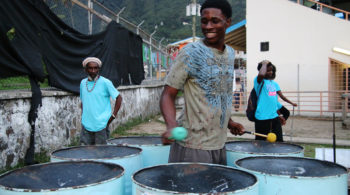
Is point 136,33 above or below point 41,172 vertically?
above

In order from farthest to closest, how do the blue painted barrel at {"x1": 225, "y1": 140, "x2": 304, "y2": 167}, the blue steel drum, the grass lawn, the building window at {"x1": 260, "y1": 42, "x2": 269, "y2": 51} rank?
the building window at {"x1": 260, "y1": 42, "x2": 269, "y2": 51} < the grass lawn < the blue painted barrel at {"x1": 225, "y1": 140, "x2": 304, "y2": 167} < the blue steel drum

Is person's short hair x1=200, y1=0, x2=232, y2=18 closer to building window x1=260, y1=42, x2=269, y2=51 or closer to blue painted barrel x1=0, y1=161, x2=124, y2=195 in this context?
blue painted barrel x1=0, y1=161, x2=124, y2=195

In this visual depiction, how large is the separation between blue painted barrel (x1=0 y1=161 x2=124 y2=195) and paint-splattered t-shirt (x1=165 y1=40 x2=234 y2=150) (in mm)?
407

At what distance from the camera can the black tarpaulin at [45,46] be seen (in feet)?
10.8

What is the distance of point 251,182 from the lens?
1.54m

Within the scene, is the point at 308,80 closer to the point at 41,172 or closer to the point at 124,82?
the point at 124,82

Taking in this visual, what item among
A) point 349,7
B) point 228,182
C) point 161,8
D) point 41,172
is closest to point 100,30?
point 41,172

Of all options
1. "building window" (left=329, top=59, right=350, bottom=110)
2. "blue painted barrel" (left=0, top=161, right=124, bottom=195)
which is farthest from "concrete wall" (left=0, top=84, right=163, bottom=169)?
"building window" (left=329, top=59, right=350, bottom=110)

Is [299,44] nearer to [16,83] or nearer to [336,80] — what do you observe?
[336,80]

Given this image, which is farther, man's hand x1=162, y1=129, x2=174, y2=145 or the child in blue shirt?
the child in blue shirt

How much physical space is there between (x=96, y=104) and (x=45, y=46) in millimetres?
1219

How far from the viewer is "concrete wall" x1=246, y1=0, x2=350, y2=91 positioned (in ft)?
33.3

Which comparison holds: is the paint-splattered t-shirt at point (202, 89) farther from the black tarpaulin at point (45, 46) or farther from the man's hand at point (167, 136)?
the black tarpaulin at point (45, 46)

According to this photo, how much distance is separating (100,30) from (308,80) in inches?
275
